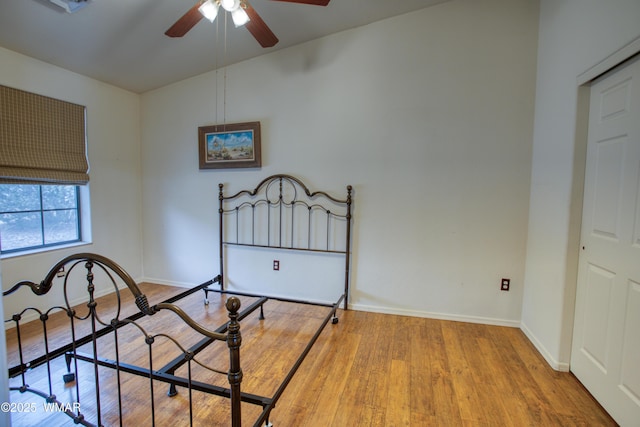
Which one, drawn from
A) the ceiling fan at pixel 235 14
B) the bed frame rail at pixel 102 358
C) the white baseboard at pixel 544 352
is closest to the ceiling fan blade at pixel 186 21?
the ceiling fan at pixel 235 14

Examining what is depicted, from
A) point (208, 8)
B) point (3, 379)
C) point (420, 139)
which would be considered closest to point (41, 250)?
point (3, 379)

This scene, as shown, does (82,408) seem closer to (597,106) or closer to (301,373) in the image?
(301,373)

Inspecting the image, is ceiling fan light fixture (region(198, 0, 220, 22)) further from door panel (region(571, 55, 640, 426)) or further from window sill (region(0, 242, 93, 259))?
window sill (region(0, 242, 93, 259))

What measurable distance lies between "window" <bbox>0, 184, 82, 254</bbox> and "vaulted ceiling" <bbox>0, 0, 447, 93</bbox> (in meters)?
1.27

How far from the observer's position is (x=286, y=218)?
3.32 metres

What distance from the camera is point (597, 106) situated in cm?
187

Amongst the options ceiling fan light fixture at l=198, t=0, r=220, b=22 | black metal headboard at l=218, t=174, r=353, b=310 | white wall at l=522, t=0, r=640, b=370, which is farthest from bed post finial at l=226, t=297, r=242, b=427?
white wall at l=522, t=0, r=640, b=370

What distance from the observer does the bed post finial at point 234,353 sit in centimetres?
113

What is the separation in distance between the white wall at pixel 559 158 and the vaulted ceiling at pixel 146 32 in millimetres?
1130

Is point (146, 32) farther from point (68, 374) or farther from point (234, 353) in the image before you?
point (234, 353)

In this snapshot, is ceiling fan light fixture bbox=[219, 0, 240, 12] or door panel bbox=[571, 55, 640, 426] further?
ceiling fan light fixture bbox=[219, 0, 240, 12]

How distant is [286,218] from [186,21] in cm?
199

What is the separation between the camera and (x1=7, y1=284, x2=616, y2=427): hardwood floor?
1.68 metres

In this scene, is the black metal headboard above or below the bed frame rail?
above
